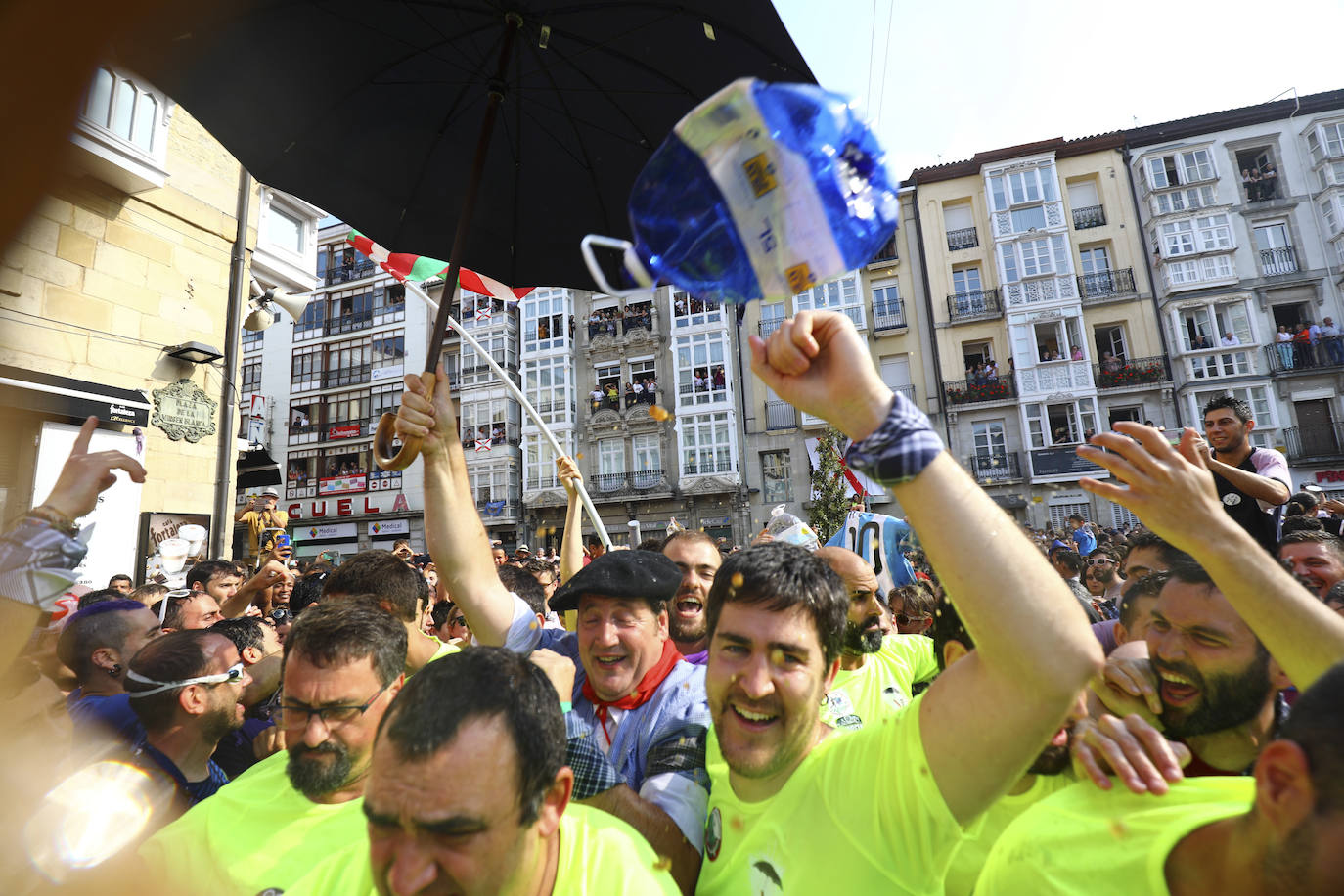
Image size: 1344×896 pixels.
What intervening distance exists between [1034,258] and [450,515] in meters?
32.5

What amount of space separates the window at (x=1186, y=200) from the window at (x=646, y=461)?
23.2m

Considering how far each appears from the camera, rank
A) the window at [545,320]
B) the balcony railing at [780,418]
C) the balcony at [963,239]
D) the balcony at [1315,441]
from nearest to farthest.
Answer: the balcony at [1315,441] → the balcony at [963,239] → the balcony railing at [780,418] → the window at [545,320]

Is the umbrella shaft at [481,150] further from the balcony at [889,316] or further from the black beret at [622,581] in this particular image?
the balcony at [889,316]

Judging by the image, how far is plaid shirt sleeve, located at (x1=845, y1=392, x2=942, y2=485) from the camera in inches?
52.6

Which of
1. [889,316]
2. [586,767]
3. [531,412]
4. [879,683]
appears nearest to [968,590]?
[586,767]

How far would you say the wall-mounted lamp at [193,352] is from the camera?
11133 mm

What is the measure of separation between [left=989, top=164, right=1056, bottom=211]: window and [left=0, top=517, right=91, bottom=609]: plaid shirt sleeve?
111 ft

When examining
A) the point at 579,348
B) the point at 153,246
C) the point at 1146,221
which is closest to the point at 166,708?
the point at 153,246

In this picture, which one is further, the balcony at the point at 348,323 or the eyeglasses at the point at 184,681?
the balcony at the point at 348,323

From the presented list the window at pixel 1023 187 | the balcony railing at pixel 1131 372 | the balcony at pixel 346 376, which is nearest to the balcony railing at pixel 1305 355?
the balcony railing at pixel 1131 372

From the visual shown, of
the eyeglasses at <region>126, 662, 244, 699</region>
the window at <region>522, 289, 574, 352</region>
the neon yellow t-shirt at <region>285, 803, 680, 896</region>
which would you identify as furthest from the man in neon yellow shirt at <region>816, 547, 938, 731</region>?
the window at <region>522, 289, 574, 352</region>

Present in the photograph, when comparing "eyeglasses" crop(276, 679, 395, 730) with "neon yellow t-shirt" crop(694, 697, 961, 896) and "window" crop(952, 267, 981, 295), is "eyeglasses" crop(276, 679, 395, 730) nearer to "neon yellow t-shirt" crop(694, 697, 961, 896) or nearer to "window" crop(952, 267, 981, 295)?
"neon yellow t-shirt" crop(694, 697, 961, 896)

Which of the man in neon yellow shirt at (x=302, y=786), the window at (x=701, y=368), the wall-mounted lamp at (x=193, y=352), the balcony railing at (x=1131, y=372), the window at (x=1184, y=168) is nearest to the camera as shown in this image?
the man in neon yellow shirt at (x=302, y=786)

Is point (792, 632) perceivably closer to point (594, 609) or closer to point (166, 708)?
point (594, 609)
